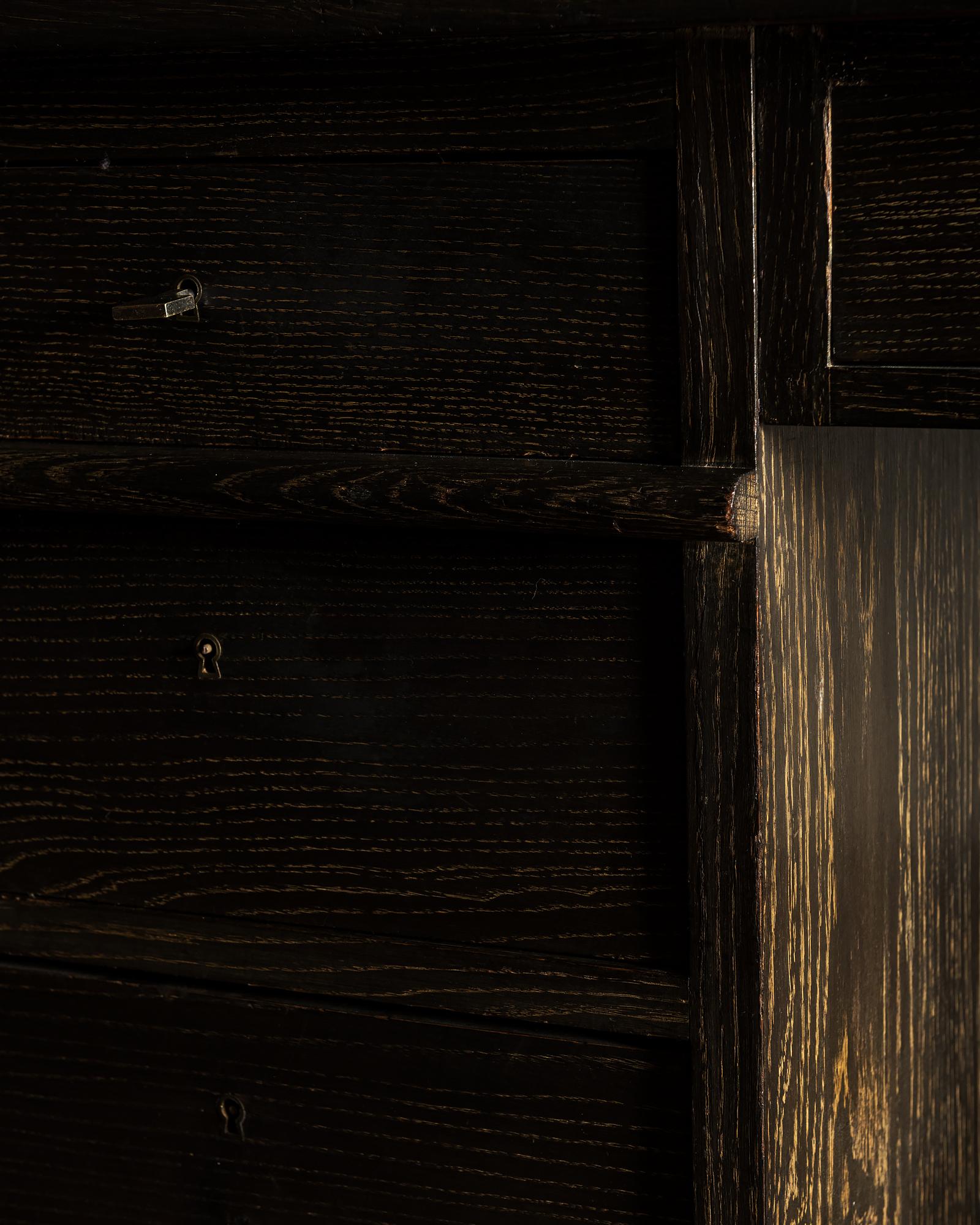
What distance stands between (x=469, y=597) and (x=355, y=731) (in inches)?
2.8

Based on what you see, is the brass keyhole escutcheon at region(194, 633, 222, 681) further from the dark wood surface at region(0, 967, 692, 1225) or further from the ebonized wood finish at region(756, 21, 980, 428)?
the ebonized wood finish at region(756, 21, 980, 428)

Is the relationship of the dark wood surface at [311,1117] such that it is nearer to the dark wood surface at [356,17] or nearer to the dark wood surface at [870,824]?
the dark wood surface at [870,824]

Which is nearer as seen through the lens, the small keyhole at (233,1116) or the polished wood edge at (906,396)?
A: the polished wood edge at (906,396)

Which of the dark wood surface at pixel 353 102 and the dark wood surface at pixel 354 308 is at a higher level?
the dark wood surface at pixel 353 102

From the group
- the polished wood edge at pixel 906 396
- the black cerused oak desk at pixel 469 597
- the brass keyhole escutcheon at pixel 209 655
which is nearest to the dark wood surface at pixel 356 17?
the black cerused oak desk at pixel 469 597

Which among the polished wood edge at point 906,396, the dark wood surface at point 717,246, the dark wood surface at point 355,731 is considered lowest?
the dark wood surface at point 355,731

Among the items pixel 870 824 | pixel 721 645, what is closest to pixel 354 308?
pixel 721 645

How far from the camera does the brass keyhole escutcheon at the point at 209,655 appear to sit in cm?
60

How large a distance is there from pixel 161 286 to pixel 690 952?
316mm

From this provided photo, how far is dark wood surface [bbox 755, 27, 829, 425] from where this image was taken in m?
0.50

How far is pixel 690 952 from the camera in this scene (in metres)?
0.55

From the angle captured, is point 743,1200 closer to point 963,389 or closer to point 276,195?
point 963,389

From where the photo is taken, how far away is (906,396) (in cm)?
50

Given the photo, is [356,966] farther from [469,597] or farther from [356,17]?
[356,17]
